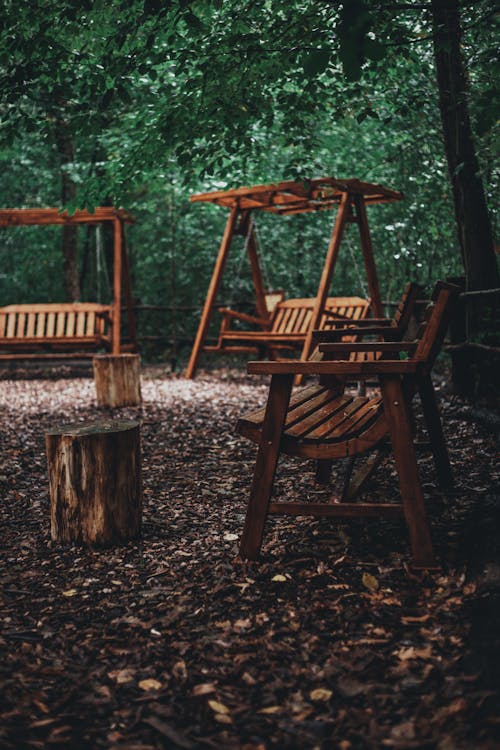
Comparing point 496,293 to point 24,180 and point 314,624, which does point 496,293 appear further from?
point 24,180

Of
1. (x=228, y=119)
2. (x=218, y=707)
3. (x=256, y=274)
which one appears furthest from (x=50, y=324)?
(x=218, y=707)

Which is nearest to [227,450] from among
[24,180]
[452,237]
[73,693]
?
[73,693]

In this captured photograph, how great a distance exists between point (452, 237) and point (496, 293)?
13.0 feet

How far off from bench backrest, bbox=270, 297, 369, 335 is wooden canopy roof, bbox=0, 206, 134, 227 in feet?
8.45

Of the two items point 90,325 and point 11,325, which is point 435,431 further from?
point 11,325

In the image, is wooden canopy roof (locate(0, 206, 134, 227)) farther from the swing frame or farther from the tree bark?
the tree bark

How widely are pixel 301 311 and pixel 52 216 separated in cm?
380

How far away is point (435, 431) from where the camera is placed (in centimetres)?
362

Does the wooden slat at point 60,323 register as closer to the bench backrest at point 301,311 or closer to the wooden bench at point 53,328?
the wooden bench at point 53,328

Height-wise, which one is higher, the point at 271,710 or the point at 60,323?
the point at 60,323

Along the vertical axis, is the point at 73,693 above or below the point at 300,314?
below

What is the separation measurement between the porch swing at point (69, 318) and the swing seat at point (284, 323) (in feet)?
5.05

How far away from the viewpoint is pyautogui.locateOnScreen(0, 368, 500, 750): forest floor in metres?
1.89

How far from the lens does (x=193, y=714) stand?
1.98 metres
